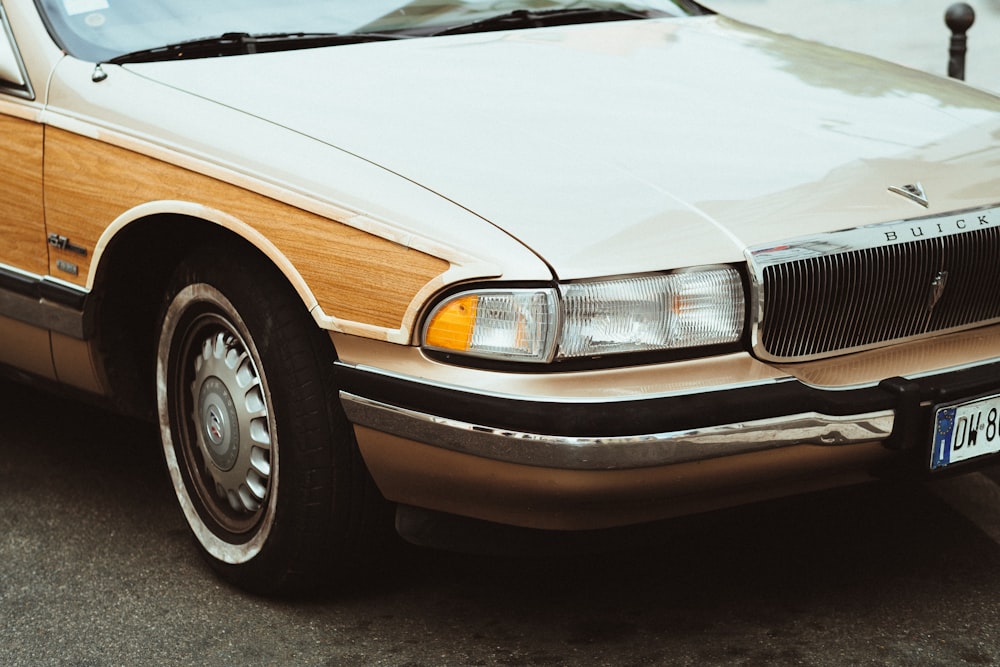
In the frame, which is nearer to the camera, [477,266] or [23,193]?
[477,266]

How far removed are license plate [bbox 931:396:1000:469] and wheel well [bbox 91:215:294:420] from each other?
1.46 meters

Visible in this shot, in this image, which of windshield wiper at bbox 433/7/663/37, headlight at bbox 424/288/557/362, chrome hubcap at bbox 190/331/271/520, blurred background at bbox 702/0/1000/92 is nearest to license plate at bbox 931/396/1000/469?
headlight at bbox 424/288/557/362

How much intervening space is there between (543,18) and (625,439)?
1.66m

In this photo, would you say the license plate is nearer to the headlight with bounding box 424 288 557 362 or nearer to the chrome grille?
the chrome grille

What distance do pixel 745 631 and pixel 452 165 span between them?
1.13m

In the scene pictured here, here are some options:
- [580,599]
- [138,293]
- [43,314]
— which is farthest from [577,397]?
[43,314]

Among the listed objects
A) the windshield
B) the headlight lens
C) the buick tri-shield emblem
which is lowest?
the headlight lens

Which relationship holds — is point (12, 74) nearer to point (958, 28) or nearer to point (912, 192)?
point (912, 192)

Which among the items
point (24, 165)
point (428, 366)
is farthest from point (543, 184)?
point (24, 165)

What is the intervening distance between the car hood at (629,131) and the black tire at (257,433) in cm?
38

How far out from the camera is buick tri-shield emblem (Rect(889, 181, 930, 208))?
292 cm

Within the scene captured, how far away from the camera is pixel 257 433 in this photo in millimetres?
3162

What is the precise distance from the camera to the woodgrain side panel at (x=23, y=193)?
3406 mm

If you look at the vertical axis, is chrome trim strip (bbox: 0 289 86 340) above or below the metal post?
above
